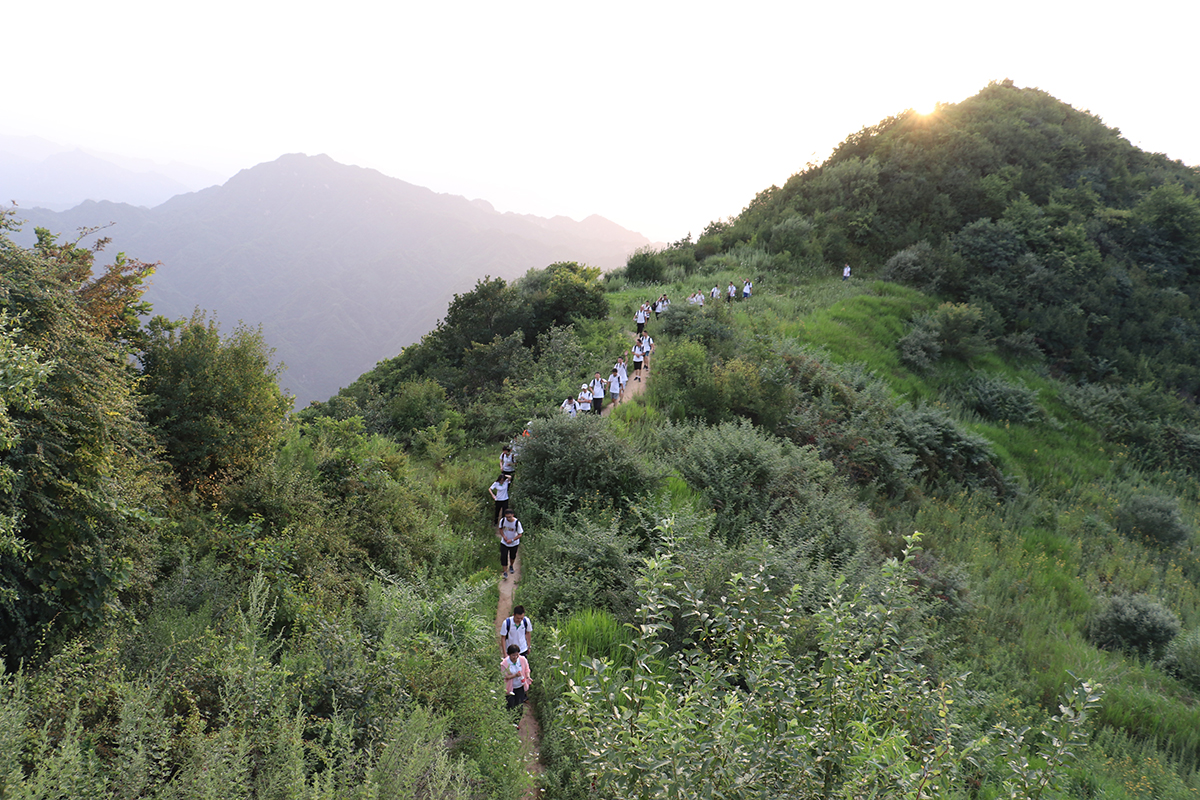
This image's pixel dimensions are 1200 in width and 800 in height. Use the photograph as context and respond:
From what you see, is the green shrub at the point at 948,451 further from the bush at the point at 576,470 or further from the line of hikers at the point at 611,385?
the bush at the point at 576,470

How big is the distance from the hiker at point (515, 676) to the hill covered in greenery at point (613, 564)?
1.26ft

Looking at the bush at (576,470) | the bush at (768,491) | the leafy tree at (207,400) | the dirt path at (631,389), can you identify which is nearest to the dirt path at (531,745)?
the bush at (576,470)

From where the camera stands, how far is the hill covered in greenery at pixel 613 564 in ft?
12.4

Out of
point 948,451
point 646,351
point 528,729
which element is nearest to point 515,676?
point 528,729

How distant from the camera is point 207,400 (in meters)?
9.37

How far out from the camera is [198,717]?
14.3 ft

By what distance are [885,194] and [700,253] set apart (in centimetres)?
1113

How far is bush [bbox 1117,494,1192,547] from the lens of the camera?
46.7 feet

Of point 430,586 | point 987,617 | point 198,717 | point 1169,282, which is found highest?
point 1169,282

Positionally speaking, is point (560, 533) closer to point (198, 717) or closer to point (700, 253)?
point (198, 717)

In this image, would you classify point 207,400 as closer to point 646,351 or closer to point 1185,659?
point 646,351

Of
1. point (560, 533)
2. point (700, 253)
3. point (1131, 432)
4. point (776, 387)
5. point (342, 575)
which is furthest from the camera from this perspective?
point (700, 253)

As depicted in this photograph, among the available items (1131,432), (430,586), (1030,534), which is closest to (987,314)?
(1131,432)

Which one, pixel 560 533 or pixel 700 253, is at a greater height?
pixel 700 253
